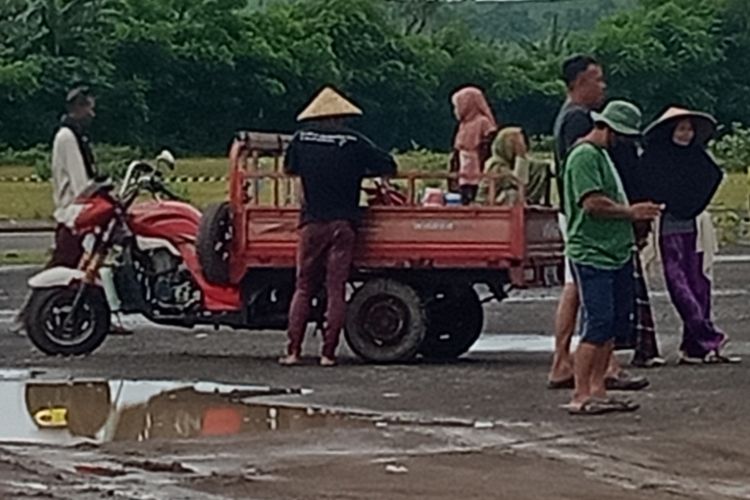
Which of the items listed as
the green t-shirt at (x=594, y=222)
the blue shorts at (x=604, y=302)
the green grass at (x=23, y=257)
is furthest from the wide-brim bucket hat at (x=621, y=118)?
the green grass at (x=23, y=257)

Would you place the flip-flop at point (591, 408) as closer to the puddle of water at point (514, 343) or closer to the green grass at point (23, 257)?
the puddle of water at point (514, 343)

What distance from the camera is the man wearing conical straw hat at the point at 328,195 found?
571 inches

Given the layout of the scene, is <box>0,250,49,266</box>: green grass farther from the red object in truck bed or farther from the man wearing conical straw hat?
the man wearing conical straw hat

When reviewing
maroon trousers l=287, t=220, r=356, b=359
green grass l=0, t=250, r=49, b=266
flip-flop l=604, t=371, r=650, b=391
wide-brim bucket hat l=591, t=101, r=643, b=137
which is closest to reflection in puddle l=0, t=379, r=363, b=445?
maroon trousers l=287, t=220, r=356, b=359

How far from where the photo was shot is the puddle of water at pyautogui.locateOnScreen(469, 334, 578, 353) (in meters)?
16.5

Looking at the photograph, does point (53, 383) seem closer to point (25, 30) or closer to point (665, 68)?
point (25, 30)

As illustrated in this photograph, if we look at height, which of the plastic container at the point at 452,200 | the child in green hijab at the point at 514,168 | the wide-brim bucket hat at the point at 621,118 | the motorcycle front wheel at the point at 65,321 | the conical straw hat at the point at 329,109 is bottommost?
the motorcycle front wheel at the point at 65,321

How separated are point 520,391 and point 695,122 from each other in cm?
245

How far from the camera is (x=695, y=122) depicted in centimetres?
1451

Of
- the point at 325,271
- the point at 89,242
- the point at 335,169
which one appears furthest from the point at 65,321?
the point at 335,169

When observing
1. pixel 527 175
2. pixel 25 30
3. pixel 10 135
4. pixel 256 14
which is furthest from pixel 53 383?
pixel 256 14

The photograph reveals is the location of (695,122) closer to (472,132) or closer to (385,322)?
(472,132)

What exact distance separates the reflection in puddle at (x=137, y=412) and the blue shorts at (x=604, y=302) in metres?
1.35

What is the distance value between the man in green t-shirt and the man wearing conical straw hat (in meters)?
2.71
